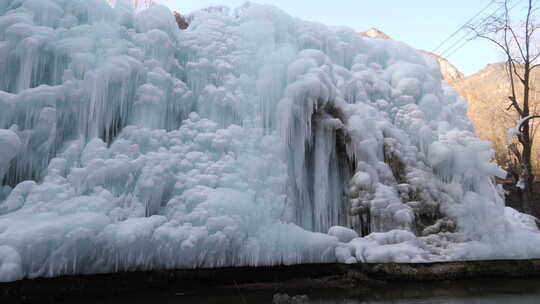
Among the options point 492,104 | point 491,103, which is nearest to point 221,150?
point 492,104

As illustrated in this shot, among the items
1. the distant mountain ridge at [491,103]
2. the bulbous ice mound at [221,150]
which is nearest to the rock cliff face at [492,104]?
the distant mountain ridge at [491,103]

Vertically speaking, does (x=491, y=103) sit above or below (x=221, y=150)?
above

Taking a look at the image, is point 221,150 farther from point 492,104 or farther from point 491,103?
point 491,103

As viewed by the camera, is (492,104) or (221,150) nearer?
(221,150)

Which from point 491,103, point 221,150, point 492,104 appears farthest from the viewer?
point 491,103

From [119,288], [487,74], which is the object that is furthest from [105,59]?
[487,74]

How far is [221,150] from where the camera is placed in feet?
14.9

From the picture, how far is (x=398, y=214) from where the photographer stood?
4859mm

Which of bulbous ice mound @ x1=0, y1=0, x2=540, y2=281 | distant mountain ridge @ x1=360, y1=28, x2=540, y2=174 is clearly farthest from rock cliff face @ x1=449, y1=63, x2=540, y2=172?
bulbous ice mound @ x1=0, y1=0, x2=540, y2=281

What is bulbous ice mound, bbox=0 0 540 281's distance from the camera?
370 cm

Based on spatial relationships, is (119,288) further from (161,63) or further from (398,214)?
(398,214)

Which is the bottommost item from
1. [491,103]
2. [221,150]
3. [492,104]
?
[221,150]

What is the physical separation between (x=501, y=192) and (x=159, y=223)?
5.10 metres

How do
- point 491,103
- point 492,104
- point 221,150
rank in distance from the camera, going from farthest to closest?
point 491,103 → point 492,104 → point 221,150
